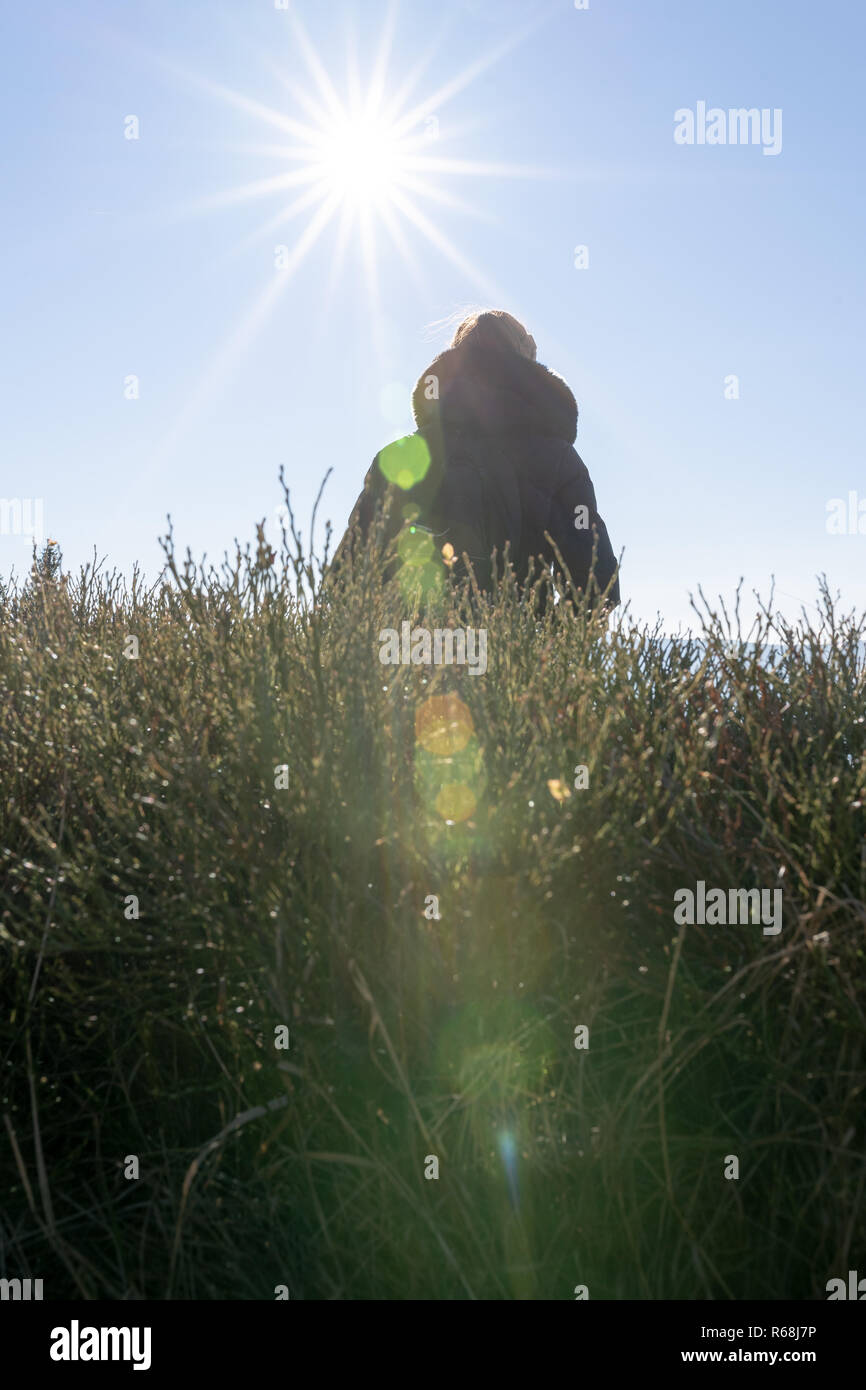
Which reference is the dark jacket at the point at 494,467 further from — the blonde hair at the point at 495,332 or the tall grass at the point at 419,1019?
the tall grass at the point at 419,1019

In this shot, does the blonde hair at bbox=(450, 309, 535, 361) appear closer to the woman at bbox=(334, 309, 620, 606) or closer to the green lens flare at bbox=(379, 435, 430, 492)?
the woman at bbox=(334, 309, 620, 606)

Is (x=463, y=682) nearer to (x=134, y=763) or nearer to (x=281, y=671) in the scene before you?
(x=281, y=671)

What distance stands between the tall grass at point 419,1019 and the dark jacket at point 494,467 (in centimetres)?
311

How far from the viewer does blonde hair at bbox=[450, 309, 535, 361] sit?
5.89m

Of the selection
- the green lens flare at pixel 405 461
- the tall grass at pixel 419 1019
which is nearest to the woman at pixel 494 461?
the green lens flare at pixel 405 461

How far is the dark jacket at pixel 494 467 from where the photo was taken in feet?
18.0

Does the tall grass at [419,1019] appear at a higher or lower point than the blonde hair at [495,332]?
lower

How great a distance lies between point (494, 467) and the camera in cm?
569

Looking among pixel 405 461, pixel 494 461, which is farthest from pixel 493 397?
pixel 405 461

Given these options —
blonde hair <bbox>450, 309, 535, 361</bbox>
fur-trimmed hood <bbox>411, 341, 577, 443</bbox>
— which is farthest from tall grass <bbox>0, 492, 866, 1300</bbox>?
blonde hair <bbox>450, 309, 535, 361</bbox>

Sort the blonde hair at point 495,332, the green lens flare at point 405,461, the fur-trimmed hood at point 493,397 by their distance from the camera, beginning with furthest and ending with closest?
the blonde hair at point 495,332 < the fur-trimmed hood at point 493,397 < the green lens flare at point 405,461

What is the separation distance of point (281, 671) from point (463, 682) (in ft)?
1.98

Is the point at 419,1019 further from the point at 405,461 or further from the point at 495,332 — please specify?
the point at 495,332
